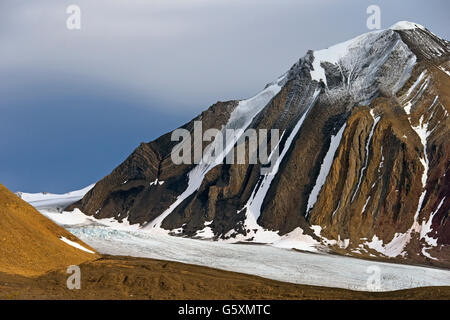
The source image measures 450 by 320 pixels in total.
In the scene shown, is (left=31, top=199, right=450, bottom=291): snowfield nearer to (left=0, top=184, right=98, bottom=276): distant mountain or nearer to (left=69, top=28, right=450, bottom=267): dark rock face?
(left=69, top=28, right=450, bottom=267): dark rock face

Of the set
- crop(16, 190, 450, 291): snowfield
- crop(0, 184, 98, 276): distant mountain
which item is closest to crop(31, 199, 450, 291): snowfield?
crop(16, 190, 450, 291): snowfield

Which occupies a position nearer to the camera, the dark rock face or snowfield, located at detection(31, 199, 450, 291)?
snowfield, located at detection(31, 199, 450, 291)

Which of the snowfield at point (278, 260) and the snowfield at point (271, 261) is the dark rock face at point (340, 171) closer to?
the snowfield at point (278, 260)

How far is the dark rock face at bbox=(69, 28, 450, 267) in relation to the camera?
286 feet

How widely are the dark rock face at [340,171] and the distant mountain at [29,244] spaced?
3841 centimetres

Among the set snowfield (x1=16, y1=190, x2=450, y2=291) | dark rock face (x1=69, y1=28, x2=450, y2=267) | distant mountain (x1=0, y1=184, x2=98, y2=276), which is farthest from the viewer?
dark rock face (x1=69, y1=28, x2=450, y2=267)

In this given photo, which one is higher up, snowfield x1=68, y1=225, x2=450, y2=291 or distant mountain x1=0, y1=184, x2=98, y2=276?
distant mountain x1=0, y1=184, x2=98, y2=276

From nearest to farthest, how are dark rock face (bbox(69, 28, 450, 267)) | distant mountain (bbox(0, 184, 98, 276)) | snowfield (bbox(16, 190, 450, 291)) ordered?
distant mountain (bbox(0, 184, 98, 276)), snowfield (bbox(16, 190, 450, 291)), dark rock face (bbox(69, 28, 450, 267))

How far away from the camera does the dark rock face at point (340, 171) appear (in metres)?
87.3

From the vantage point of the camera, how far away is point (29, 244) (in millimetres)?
50250

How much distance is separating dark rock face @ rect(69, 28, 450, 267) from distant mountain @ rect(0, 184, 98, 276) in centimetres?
3841

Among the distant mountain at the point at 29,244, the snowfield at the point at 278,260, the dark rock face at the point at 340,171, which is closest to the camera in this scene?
the distant mountain at the point at 29,244

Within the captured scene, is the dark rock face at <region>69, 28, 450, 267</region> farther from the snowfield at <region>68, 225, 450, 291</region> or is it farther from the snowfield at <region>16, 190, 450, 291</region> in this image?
the snowfield at <region>68, 225, 450, 291</region>

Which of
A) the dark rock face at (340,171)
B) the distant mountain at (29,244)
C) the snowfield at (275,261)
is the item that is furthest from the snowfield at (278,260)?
the distant mountain at (29,244)
